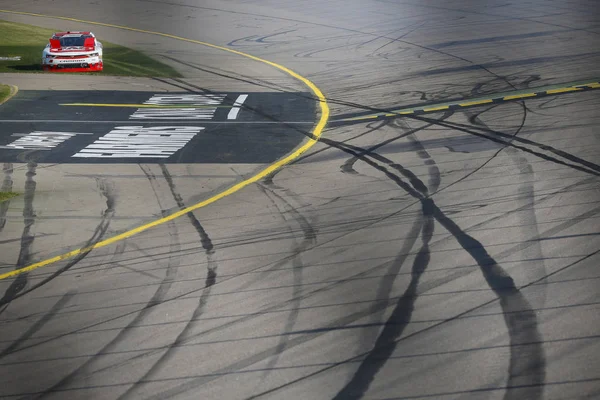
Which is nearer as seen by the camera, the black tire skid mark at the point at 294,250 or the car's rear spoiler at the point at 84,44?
the black tire skid mark at the point at 294,250

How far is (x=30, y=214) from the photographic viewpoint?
14617 millimetres

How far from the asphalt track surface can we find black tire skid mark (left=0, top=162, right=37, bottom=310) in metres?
0.05

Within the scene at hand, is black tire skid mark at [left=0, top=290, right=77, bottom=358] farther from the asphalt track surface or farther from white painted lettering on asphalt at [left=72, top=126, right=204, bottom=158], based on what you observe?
white painted lettering on asphalt at [left=72, top=126, right=204, bottom=158]

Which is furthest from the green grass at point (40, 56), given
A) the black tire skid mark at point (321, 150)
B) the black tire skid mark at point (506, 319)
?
the black tire skid mark at point (506, 319)

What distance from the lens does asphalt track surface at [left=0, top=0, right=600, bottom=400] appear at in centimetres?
888

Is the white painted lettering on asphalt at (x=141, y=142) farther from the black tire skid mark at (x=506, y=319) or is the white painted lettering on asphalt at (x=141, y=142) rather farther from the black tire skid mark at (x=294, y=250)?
the black tire skid mark at (x=506, y=319)

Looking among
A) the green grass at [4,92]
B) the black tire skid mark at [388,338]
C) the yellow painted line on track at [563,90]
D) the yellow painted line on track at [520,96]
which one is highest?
the yellow painted line on track at [563,90]

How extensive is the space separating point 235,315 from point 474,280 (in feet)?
10.8

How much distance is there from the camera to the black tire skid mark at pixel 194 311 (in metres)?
8.84

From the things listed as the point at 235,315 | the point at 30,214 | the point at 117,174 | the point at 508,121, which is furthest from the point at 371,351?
the point at 508,121

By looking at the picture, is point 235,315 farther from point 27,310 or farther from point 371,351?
point 27,310

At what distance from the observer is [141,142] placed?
19.4m

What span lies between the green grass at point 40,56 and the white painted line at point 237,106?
4457 millimetres

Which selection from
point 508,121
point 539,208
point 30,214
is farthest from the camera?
point 508,121
